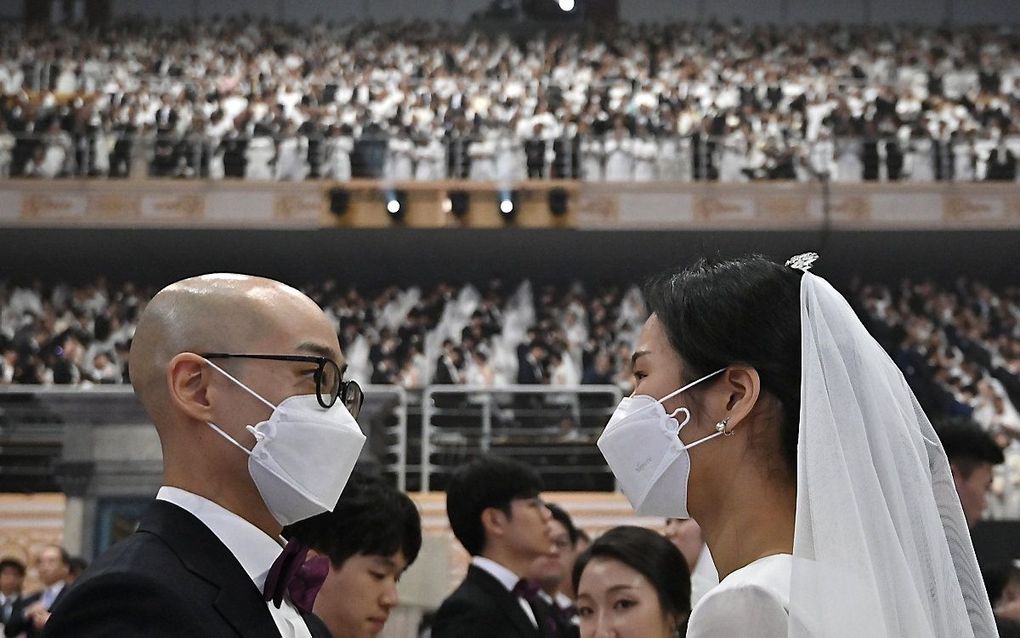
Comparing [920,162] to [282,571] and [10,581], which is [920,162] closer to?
[10,581]

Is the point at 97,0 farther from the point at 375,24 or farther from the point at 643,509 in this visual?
the point at 643,509

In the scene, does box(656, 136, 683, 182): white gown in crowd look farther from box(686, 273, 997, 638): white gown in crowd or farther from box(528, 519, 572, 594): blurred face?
box(686, 273, 997, 638): white gown in crowd

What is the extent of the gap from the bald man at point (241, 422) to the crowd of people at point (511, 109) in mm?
14950

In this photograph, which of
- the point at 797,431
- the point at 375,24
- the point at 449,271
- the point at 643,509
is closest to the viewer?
the point at 797,431

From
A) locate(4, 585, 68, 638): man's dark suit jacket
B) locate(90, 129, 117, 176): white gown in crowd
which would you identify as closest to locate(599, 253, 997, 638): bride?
locate(4, 585, 68, 638): man's dark suit jacket

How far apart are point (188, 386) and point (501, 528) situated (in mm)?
1768

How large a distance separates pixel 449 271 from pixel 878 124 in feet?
21.2

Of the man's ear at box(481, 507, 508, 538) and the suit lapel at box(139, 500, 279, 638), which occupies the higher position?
the suit lapel at box(139, 500, 279, 638)

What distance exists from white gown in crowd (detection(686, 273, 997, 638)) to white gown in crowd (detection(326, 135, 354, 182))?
621 inches

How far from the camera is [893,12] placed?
79.8ft

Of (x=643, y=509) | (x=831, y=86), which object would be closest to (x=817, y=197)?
(x=831, y=86)

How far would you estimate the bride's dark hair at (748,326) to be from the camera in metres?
1.86

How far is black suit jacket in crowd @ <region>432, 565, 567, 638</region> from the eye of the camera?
11.5ft

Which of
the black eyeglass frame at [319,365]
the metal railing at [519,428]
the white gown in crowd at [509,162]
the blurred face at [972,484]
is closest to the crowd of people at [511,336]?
the metal railing at [519,428]
